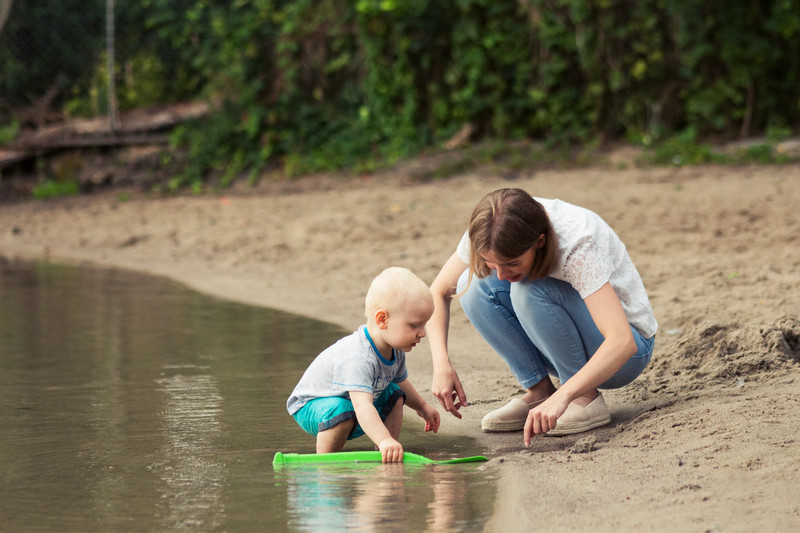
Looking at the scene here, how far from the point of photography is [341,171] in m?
10.9

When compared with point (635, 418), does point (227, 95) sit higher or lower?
higher

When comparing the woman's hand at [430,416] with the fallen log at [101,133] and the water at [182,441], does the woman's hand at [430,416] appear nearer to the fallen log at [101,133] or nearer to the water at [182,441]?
the water at [182,441]

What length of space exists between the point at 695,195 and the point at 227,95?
608 cm

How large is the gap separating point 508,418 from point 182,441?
1198 mm

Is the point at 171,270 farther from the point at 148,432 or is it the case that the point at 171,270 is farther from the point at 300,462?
the point at 300,462

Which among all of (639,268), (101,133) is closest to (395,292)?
(639,268)

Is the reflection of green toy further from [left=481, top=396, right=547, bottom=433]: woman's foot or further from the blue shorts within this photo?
[left=481, top=396, right=547, bottom=433]: woman's foot

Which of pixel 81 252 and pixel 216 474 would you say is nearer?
pixel 216 474

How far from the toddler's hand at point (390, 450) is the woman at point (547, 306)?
320mm

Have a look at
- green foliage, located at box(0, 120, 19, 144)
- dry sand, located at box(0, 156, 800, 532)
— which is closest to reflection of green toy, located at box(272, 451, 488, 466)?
dry sand, located at box(0, 156, 800, 532)

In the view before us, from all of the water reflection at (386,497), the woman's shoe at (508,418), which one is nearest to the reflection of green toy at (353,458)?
the water reflection at (386,497)

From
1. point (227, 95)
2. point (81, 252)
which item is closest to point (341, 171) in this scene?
point (227, 95)

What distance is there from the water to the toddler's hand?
0.12ft

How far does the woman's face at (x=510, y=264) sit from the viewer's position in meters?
3.14
